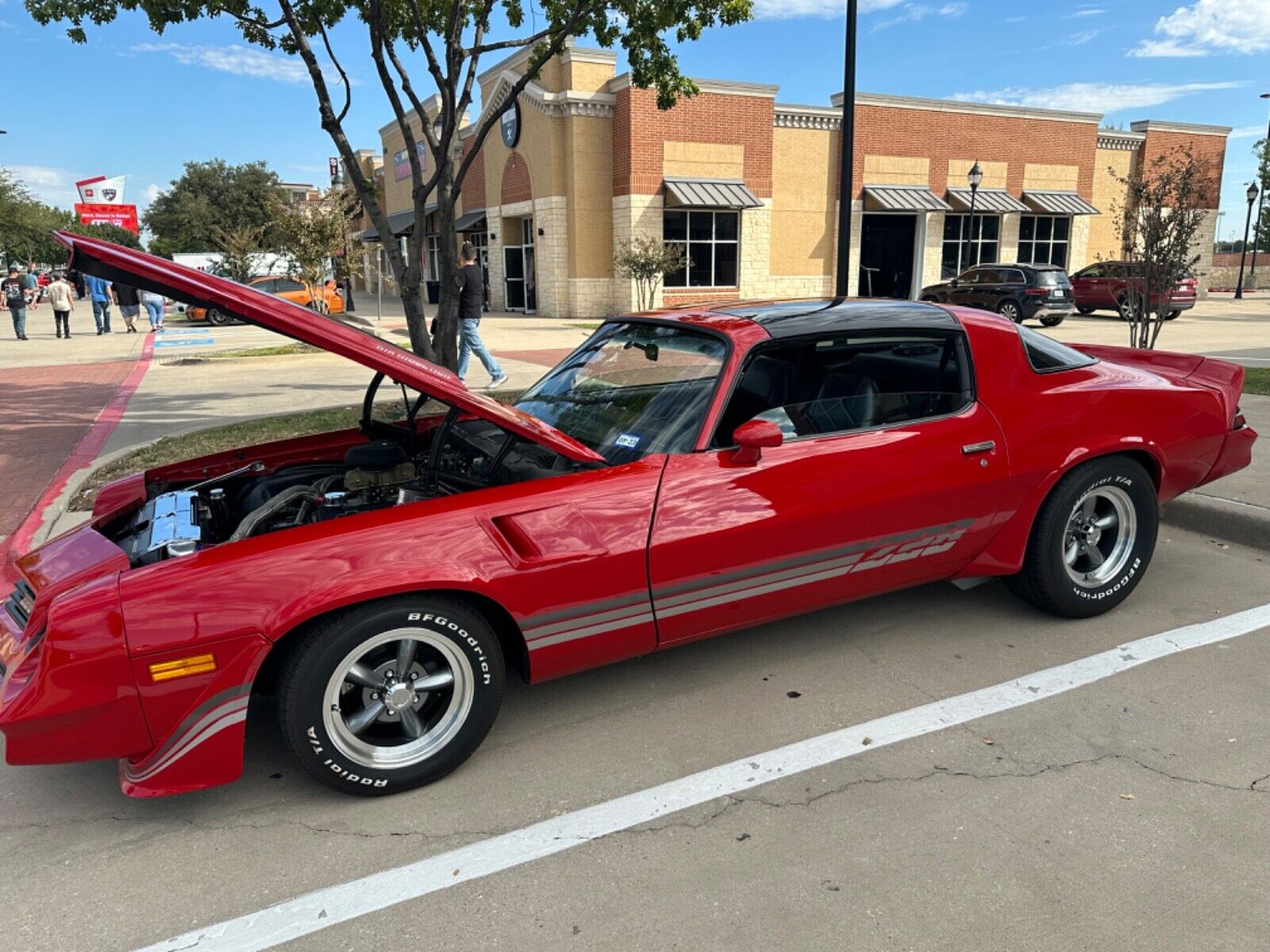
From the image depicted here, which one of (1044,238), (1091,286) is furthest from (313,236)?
(1044,238)

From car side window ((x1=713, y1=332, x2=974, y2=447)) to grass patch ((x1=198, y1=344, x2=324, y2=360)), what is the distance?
47.3ft

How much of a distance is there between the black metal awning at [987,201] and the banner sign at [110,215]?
89.5m

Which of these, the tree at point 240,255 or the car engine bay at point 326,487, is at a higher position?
the tree at point 240,255

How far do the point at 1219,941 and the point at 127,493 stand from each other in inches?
155

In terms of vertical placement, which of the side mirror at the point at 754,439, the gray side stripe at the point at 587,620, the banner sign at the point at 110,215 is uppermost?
the banner sign at the point at 110,215

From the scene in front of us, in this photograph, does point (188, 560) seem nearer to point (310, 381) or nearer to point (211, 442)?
point (211, 442)

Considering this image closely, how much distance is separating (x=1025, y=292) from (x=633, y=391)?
67.6 ft

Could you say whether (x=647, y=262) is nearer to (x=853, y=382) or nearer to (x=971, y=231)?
(x=971, y=231)

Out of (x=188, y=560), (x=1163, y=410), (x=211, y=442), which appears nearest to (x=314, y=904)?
(x=188, y=560)

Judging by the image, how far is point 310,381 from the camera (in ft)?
41.3

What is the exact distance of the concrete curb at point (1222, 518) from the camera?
16.8 feet

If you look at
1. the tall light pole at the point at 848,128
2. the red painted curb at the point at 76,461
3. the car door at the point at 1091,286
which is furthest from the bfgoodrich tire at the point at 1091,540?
the car door at the point at 1091,286

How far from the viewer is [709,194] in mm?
25000

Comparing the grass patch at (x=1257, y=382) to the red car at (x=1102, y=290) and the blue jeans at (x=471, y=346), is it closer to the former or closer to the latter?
the blue jeans at (x=471, y=346)
